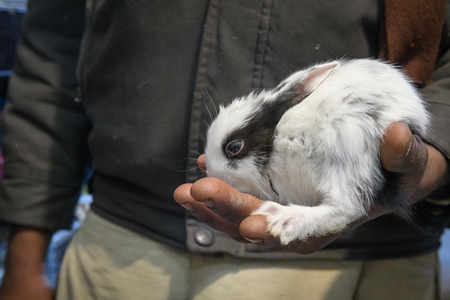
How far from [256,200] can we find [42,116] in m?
0.67

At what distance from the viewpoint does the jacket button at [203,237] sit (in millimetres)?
857

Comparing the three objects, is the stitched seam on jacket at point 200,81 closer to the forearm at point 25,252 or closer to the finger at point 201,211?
the finger at point 201,211

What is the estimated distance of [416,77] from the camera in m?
0.81

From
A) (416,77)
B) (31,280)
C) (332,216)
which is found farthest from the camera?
(31,280)

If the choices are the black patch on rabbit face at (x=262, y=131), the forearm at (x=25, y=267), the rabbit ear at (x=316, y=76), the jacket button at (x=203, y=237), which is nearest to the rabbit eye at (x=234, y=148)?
the black patch on rabbit face at (x=262, y=131)

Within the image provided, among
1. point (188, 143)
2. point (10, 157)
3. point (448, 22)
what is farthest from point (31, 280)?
point (448, 22)

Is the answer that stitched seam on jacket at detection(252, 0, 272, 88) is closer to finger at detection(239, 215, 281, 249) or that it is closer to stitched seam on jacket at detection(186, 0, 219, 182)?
stitched seam on jacket at detection(186, 0, 219, 182)

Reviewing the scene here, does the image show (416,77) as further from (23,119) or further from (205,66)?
(23,119)

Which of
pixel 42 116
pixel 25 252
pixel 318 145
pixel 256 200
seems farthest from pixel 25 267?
pixel 318 145

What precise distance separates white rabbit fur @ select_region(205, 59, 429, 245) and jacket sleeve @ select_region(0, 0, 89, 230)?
0.52 metres

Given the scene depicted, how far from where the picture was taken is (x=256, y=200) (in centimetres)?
63

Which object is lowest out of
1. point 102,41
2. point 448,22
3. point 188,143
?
point 188,143

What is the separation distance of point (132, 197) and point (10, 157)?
1.19 ft

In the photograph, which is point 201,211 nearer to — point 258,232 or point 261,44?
point 258,232
